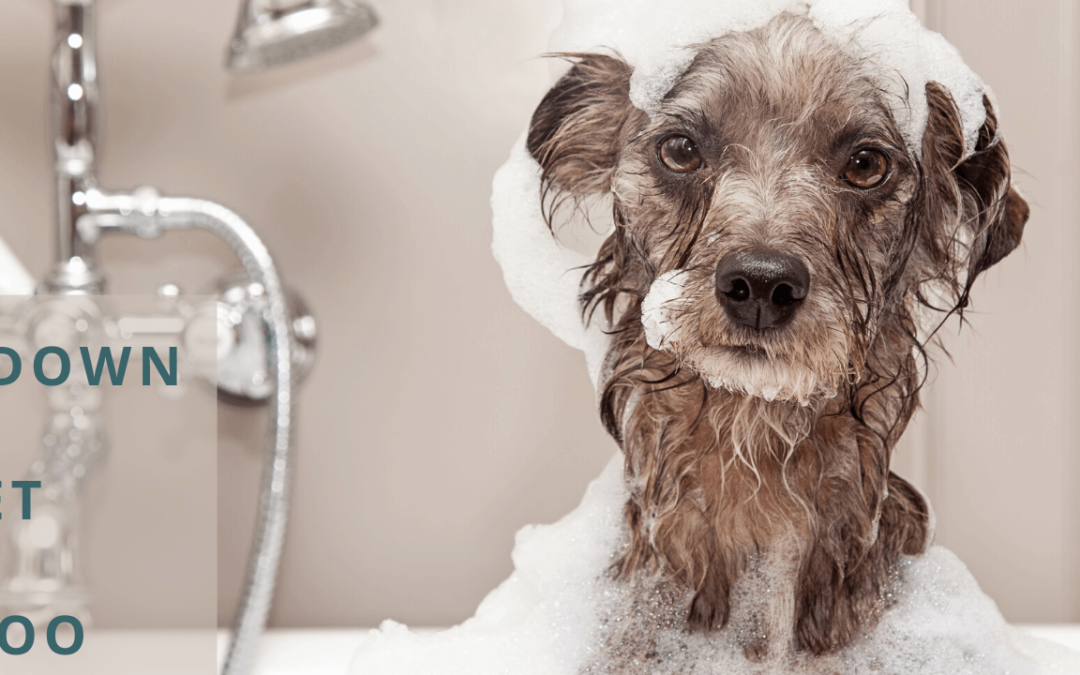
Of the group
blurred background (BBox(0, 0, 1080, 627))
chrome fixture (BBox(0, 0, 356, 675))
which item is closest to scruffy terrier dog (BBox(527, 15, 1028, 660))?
blurred background (BBox(0, 0, 1080, 627))

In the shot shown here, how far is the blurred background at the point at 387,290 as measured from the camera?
3.49ft

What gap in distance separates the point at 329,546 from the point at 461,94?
623 millimetres

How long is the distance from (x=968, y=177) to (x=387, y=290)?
0.70 meters

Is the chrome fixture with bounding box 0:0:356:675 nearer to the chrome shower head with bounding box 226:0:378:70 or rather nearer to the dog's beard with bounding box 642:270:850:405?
the chrome shower head with bounding box 226:0:378:70

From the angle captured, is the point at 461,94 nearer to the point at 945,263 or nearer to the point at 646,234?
the point at 646,234

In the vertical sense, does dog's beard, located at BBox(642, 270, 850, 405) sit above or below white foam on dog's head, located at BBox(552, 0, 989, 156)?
below

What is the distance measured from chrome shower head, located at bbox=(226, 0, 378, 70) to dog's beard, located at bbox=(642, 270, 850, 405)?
539mm

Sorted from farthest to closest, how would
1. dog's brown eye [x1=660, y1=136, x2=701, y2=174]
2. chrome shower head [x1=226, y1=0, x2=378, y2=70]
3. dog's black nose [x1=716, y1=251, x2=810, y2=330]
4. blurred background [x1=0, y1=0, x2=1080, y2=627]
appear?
blurred background [x1=0, y1=0, x2=1080, y2=627], chrome shower head [x1=226, y1=0, x2=378, y2=70], dog's brown eye [x1=660, y1=136, x2=701, y2=174], dog's black nose [x1=716, y1=251, x2=810, y2=330]

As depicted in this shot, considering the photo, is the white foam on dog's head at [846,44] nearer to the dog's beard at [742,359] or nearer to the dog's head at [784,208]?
the dog's head at [784,208]

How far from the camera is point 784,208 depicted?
0.63 m

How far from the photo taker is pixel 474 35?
1.06 m

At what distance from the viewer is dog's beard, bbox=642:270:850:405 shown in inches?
23.7

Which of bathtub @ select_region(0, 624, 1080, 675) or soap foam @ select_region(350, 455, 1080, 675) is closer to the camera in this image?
soap foam @ select_region(350, 455, 1080, 675)

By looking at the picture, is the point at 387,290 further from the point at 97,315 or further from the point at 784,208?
the point at 784,208
